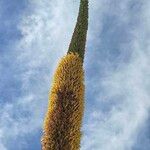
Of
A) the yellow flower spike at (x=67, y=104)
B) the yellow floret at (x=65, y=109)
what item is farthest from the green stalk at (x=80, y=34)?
the yellow floret at (x=65, y=109)

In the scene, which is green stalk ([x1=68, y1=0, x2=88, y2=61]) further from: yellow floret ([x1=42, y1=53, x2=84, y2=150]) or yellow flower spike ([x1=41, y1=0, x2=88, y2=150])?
yellow floret ([x1=42, y1=53, x2=84, y2=150])

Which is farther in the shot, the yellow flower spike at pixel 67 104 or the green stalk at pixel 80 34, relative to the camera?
the green stalk at pixel 80 34

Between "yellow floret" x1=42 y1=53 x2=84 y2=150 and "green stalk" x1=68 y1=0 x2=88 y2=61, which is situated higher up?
"green stalk" x1=68 y1=0 x2=88 y2=61

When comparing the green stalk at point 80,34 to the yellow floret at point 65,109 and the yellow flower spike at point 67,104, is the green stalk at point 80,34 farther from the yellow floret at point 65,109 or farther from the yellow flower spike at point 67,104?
the yellow floret at point 65,109

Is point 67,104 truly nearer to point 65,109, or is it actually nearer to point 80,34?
point 65,109

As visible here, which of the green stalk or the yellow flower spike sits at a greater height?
the green stalk

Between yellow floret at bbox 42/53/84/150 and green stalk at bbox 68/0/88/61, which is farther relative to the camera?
green stalk at bbox 68/0/88/61

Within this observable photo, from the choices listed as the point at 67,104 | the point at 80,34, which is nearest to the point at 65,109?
the point at 67,104

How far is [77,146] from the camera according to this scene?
1838 cm

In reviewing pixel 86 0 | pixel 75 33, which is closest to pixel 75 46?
pixel 75 33

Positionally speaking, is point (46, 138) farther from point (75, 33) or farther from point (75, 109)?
point (75, 33)

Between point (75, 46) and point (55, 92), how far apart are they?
9.26 feet

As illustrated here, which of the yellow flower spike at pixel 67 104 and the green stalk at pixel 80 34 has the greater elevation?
the green stalk at pixel 80 34

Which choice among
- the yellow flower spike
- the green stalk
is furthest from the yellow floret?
the green stalk
